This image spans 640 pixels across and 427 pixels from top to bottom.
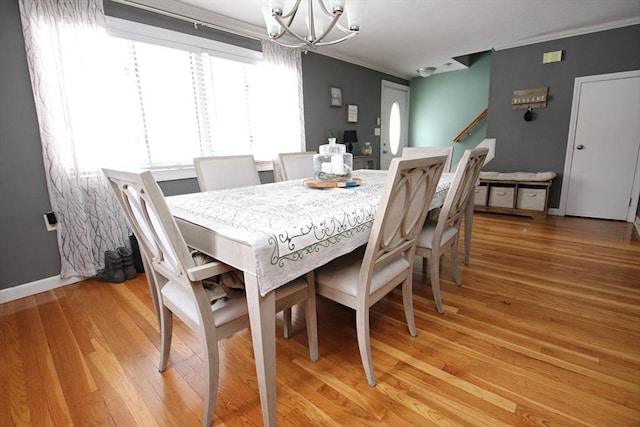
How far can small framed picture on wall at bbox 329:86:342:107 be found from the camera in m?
4.34

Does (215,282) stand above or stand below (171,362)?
above

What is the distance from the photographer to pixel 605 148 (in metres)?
3.72

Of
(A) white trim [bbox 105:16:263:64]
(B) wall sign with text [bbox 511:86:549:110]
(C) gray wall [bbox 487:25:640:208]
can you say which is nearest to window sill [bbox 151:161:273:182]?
(A) white trim [bbox 105:16:263:64]

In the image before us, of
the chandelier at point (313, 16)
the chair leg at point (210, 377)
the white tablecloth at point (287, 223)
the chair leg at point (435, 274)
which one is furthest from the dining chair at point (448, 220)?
the chair leg at point (210, 377)

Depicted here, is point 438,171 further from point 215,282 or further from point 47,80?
point 47,80

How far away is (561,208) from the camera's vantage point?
4.08 metres

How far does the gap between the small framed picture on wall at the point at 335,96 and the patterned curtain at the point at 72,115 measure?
2.78 m

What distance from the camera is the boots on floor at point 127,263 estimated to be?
2.44 m

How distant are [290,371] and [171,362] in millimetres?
601

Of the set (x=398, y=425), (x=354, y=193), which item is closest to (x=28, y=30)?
(x=354, y=193)

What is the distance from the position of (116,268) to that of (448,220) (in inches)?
99.3

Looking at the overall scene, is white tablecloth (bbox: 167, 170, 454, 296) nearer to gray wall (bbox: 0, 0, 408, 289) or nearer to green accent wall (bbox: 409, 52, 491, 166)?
gray wall (bbox: 0, 0, 408, 289)

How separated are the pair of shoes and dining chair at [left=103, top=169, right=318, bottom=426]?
1.38m

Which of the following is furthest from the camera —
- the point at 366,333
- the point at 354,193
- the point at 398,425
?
the point at 354,193
